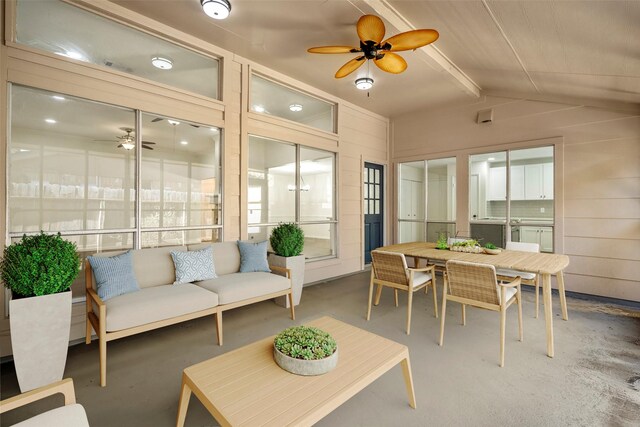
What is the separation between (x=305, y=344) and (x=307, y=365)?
0.12m

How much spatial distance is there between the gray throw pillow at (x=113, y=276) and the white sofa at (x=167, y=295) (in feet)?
0.22

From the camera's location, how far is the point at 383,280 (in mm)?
3428

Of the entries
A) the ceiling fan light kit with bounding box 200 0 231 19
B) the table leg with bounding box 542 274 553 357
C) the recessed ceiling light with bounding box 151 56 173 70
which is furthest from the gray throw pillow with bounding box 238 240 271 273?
the table leg with bounding box 542 274 553 357

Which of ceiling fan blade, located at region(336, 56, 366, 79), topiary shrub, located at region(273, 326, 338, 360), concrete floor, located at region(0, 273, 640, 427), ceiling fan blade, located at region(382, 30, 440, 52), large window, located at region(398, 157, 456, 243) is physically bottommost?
concrete floor, located at region(0, 273, 640, 427)

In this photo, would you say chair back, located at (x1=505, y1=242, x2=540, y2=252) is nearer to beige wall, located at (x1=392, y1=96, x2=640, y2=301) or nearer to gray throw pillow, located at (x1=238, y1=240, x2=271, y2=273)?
beige wall, located at (x1=392, y1=96, x2=640, y2=301)

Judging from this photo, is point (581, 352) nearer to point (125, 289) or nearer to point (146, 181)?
point (125, 289)

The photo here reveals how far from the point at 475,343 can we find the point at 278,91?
14.1ft

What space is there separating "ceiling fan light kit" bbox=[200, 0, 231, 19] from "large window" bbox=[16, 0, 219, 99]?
1.02 metres

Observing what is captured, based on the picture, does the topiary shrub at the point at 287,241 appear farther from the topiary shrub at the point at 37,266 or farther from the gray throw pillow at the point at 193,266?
the topiary shrub at the point at 37,266

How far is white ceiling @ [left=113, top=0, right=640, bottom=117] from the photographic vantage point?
249 cm

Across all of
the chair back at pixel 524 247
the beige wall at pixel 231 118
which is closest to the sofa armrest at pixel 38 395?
the beige wall at pixel 231 118

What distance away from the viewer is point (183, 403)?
163 centimetres

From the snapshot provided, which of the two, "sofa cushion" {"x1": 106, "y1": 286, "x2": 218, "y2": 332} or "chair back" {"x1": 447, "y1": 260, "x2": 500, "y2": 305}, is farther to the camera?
"chair back" {"x1": 447, "y1": 260, "x2": 500, "y2": 305}

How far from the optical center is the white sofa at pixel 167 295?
232 cm
